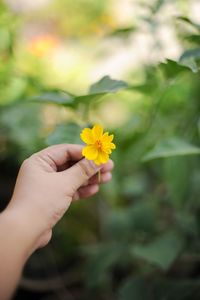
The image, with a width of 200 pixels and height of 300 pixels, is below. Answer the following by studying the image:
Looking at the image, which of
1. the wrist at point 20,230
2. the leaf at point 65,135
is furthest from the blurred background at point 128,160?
the wrist at point 20,230

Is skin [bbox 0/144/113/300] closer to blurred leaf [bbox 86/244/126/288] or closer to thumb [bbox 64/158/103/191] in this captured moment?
thumb [bbox 64/158/103/191]

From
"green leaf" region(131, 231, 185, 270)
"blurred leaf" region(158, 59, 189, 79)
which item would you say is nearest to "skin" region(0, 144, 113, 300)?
"blurred leaf" region(158, 59, 189, 79)

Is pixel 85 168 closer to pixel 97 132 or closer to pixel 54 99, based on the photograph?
pixel 97 132

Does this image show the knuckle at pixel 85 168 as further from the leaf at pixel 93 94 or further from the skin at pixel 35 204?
the leaf at pixel 93 94

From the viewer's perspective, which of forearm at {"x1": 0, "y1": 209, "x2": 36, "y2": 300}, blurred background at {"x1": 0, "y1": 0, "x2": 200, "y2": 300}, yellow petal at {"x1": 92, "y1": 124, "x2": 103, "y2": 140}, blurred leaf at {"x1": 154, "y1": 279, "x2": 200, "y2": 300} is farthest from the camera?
blurred leaf at {"x1": 154, "y1": 279, "x2": 200, "y2": 300}

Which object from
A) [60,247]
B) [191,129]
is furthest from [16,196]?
[60,247]

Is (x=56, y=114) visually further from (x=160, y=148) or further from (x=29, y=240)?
(x=29, y=240)
